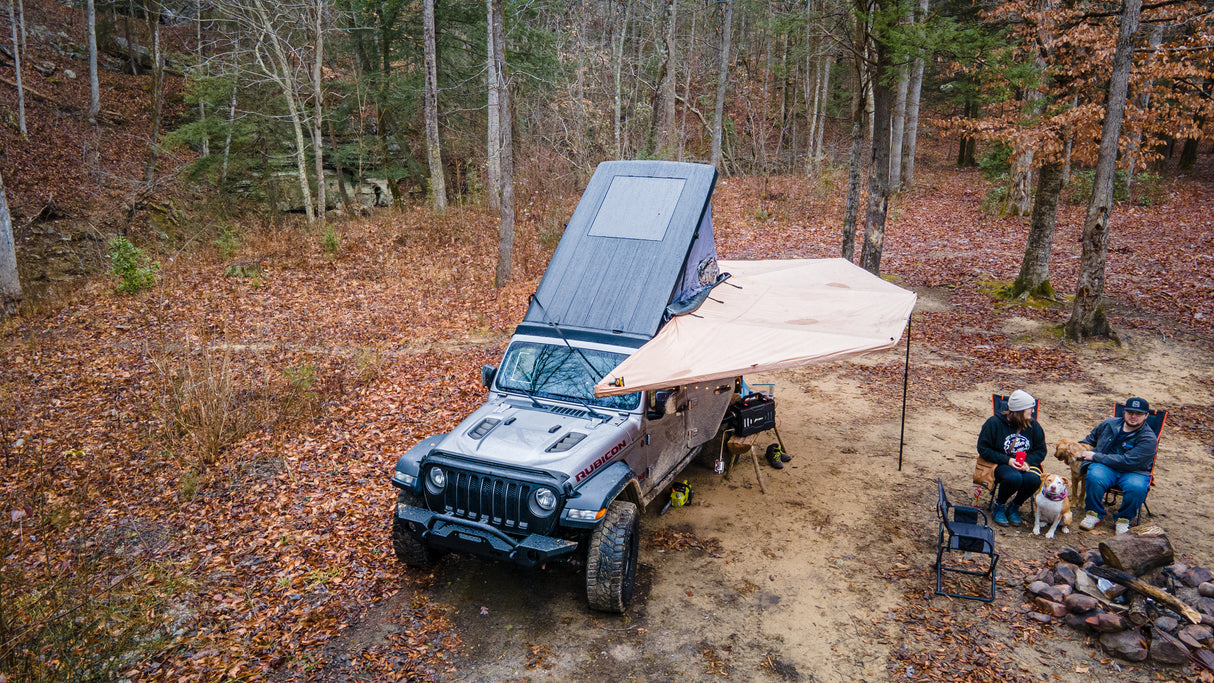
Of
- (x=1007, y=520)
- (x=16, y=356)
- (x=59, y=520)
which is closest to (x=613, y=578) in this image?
(x=1007, y=520)

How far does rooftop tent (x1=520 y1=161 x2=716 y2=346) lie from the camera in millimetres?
7117

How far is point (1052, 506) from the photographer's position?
6500mm

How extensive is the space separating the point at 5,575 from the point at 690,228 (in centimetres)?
725

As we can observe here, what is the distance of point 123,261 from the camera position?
14.6 meters

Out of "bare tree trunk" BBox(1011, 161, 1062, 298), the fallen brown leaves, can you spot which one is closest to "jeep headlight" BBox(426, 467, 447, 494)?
the fallen brown leaves

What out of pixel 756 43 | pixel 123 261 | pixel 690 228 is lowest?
pixel 123 261

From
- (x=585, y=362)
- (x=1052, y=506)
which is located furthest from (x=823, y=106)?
(x=585, y=362)

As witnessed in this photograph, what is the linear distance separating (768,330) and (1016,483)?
2.90m

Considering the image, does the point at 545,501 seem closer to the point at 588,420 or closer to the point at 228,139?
the point at 588,420

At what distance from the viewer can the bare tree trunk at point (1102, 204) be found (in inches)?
432

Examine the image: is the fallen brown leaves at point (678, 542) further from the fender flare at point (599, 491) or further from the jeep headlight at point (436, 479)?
the jeep headlight at point (436, 479)

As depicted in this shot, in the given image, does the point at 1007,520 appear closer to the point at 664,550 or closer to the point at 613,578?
the point at 664,550

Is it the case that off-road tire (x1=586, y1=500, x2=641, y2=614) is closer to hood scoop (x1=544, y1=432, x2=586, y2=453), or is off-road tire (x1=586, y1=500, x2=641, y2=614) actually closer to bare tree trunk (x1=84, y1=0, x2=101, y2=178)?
hood scoop (x1=544, y1=432, x2=586, y2=453)

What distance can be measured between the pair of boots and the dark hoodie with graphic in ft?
1.57
